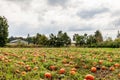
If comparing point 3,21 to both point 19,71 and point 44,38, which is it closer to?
point 44,38

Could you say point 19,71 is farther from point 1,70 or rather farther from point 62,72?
point 62,72

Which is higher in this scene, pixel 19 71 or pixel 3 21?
pixel 3 21

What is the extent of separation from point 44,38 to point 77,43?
1144cm

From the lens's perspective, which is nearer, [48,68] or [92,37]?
[48,68]

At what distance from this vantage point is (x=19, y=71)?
983 cm

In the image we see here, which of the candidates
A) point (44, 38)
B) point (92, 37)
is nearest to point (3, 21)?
point (44, 38)

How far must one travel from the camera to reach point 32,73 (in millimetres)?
9734

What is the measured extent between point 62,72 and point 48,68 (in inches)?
62.5

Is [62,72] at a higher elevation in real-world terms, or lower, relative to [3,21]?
lower

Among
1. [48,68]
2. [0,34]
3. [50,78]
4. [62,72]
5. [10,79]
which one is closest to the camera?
[10,79]

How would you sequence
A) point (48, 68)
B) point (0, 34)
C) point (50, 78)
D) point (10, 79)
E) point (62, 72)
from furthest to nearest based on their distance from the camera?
point (0, 34) → point (48, 68) → point (62, 72) → point (50, 78) → point (10, 79)

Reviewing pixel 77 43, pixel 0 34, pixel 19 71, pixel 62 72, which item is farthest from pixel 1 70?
pixel 77 43

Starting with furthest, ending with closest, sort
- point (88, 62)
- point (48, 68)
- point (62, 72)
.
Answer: point (88, 62) → point (48, 68) → point (62, 72)

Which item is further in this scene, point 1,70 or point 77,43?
point 77,43
